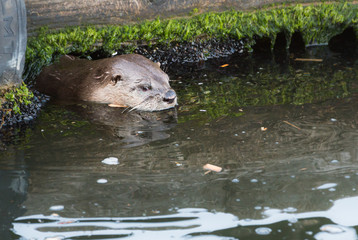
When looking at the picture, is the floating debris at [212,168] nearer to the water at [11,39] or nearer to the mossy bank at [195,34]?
the water at [11,39]

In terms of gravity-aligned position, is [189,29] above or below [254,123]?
above

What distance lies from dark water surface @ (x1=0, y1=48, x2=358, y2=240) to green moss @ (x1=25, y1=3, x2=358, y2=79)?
106 cm

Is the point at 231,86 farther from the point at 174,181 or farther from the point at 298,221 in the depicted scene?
the point at 298,221

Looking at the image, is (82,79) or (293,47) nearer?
(82,79)

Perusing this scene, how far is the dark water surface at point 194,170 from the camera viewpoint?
2654mm

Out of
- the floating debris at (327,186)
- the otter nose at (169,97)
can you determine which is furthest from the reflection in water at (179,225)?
the otter nose at (169,97)

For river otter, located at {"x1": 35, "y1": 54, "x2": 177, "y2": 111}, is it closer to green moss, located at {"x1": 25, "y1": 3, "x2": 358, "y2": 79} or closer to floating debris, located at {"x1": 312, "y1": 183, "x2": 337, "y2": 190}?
green moss, located at {"x1": 25, "y1": 3, "x2": 358, "y2": 79}

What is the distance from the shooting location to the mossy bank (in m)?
5.64

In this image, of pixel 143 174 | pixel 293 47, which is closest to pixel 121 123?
pixel 143 174

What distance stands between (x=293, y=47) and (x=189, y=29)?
5.17 ft

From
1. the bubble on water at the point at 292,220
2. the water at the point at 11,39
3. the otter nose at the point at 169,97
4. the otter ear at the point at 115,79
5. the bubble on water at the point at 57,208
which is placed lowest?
the bubble on water at the point at 292,220

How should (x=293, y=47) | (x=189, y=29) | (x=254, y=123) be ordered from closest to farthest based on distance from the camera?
(x=254, y=123), (x=189, y=29), (x=293, y=47)

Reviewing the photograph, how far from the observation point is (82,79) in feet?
16.8

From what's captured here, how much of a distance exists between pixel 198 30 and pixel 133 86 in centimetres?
173
